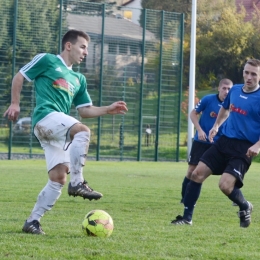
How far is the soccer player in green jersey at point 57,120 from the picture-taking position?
7.15 meters

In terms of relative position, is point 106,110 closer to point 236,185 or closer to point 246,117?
point 246,117

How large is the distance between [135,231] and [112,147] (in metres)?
20.8

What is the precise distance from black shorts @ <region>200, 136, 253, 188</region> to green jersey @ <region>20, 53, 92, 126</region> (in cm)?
222

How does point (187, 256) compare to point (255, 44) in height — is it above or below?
below

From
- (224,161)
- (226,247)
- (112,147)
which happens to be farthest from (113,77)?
(226,247)

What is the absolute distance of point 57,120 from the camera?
729 centimetres

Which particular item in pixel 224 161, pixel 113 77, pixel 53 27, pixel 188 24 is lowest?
pixel 224 161

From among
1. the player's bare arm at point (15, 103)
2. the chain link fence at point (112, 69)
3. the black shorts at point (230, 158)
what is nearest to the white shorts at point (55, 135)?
the player's bare arm at point (15, 103)

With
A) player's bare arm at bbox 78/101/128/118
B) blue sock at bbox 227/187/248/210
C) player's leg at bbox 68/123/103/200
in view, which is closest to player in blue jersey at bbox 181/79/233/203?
blue sock at bbox 227/187/248/210

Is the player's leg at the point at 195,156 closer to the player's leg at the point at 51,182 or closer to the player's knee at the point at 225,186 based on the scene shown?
the player's knee at the point at 225,186

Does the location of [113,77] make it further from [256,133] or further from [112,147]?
[256,133]

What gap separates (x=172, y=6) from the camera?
205 ft

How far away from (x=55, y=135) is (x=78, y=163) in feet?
1.29

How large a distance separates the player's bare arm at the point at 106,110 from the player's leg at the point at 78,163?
0.56 meters
